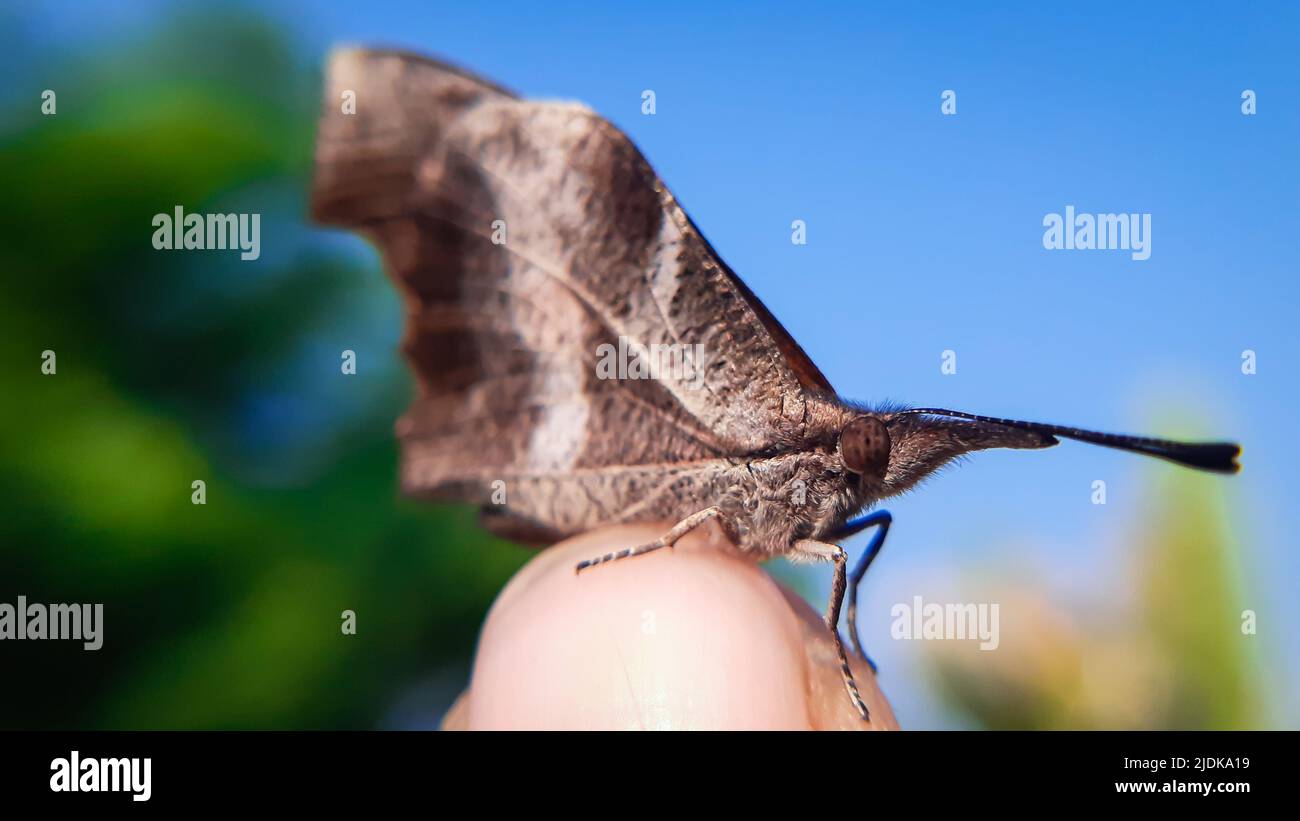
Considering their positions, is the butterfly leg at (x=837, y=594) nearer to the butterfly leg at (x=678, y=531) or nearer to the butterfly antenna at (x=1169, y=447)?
the butterfly leg at (x=678, y=531)

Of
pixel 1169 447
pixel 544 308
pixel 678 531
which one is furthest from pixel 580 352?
pixel 1169 447

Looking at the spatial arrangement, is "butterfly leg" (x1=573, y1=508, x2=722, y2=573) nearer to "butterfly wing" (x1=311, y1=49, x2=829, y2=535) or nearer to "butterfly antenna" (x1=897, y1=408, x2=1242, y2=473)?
"butterfly wing" (x1=311, y1=49, x2=829, y2=535)

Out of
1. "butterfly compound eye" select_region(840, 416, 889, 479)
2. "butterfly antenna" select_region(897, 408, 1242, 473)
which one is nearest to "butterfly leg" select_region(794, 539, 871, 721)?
"butterfly compound eye" select_region(840, 416, 889, 479)

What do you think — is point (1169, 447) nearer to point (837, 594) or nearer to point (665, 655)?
point (837, 594)

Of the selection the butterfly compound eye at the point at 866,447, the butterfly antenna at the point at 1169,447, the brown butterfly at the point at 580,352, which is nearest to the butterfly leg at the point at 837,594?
the brown butterfly at the point at 580,352
